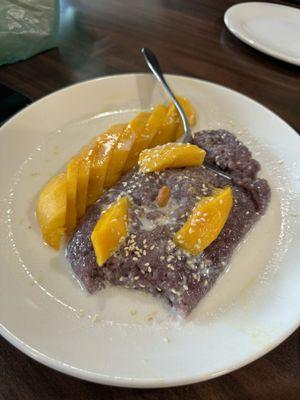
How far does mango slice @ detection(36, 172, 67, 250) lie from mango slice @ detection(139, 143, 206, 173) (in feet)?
0.98

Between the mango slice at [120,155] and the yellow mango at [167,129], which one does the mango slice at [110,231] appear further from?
the yellow mango at [167,129]

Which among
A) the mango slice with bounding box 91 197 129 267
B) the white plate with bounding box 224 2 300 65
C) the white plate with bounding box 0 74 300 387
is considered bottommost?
the white plate with bounding box 0 74 300 387

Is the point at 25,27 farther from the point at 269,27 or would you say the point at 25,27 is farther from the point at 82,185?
the point at 269,27

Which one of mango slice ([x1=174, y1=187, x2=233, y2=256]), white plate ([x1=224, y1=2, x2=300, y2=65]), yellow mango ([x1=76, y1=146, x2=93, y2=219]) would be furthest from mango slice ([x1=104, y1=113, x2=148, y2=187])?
white plate ([x1=224, y1=2, x2=300, y2=65])

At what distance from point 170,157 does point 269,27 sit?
1.42 m

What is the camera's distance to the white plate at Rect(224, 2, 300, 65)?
2.10m

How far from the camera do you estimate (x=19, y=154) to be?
4.77 ft

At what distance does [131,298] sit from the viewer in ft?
3.66

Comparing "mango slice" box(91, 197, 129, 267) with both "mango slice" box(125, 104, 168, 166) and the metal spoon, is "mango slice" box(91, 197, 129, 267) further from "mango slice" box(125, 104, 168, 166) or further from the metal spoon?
the metal spoon

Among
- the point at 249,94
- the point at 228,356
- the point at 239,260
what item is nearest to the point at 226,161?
the point at 239,260

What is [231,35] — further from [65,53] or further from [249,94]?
[65,53]

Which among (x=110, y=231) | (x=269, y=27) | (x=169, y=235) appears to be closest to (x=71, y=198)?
(x=110, y=231)

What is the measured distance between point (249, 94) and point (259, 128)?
0.39 m

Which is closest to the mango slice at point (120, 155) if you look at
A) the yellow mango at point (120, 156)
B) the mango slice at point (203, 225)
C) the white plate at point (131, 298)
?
the yellow mango at point (120, 156)
